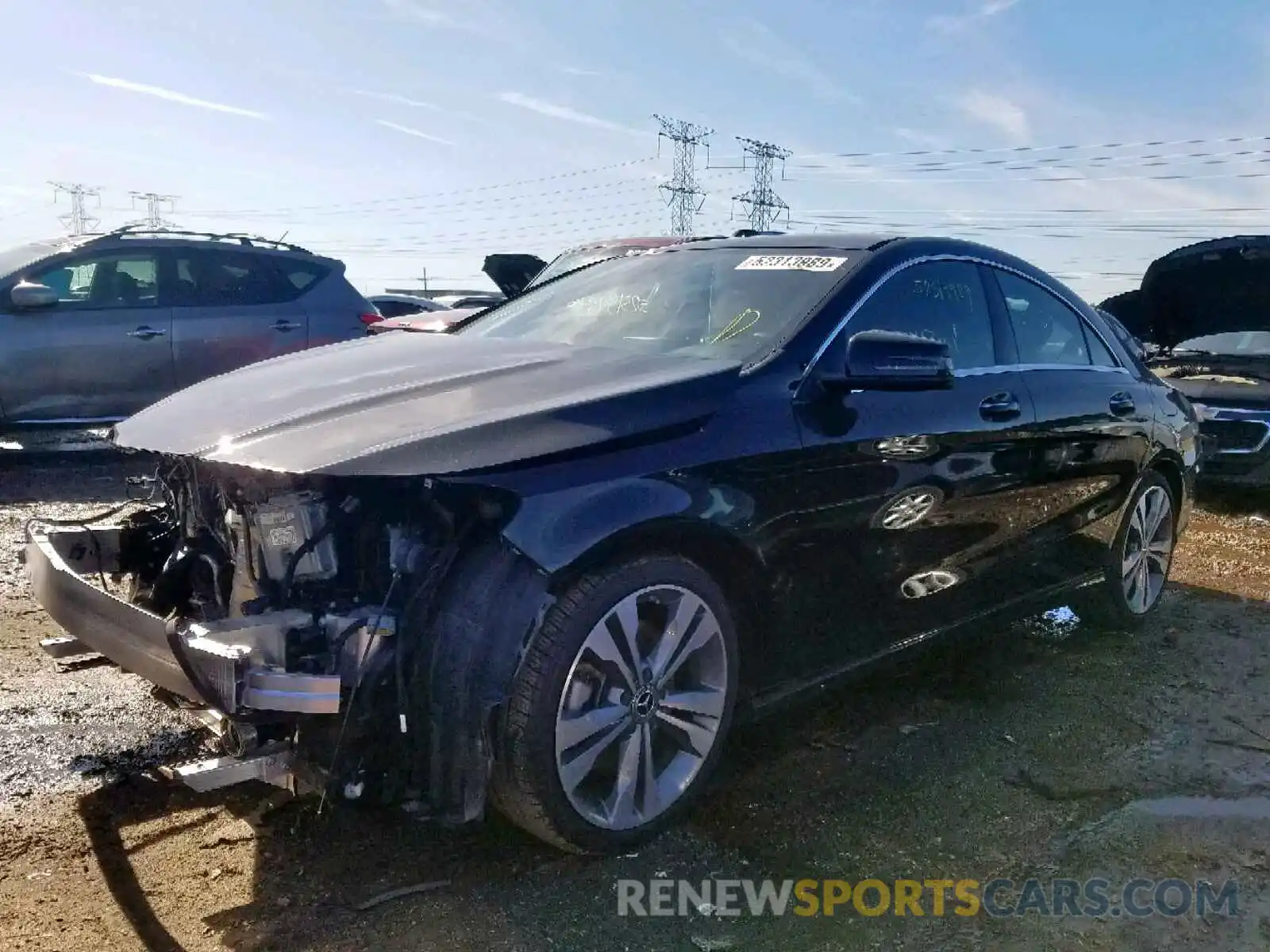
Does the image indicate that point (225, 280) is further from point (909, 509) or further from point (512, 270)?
point (909, 509)

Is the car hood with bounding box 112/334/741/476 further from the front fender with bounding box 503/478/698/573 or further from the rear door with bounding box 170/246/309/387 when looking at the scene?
the rear door with bounding box 170/246/309/387

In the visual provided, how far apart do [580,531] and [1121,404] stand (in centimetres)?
306

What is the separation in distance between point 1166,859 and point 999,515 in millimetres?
1290

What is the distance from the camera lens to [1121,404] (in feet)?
15.1

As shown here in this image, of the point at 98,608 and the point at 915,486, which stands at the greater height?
the point at 915,486

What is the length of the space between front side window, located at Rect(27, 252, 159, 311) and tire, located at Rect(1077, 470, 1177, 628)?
256 inches

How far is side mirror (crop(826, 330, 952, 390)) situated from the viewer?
3068mm

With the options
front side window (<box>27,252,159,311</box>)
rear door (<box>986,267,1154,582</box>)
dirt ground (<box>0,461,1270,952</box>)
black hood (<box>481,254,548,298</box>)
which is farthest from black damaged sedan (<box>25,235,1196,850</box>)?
black hood (<box>481,254,548,298</box>)

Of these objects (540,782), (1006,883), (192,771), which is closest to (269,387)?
(192,771)

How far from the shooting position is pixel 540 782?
2.53 m

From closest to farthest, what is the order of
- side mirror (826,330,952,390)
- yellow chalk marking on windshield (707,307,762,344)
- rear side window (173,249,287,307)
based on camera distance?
side mirror (826,330,952,390)
yellow chalk marking on windshield (707,307,762,344)
rear side window (173,249,287,307)

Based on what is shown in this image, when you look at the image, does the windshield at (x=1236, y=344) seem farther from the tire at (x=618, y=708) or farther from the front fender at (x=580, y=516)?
the front fender at (x=580, y=516)

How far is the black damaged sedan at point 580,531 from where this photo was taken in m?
2.45

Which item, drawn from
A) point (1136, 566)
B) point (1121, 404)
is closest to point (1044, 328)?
point (1121, 404)
